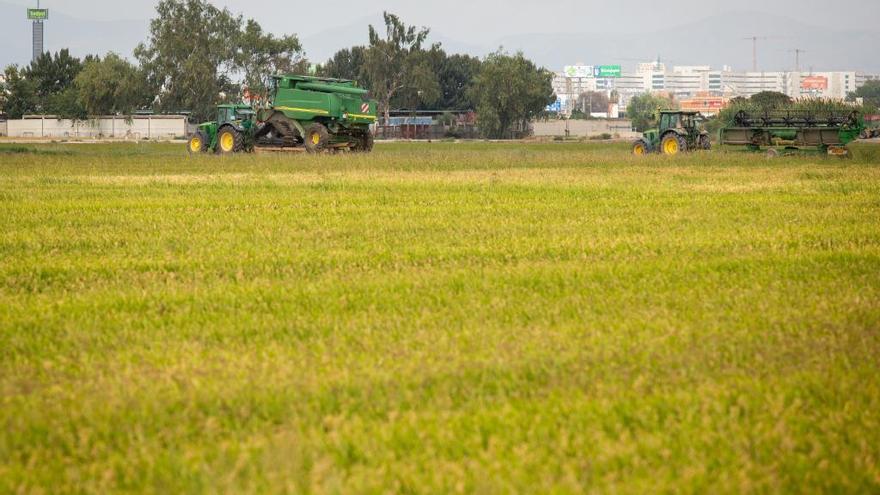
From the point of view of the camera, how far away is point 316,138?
1474 inches

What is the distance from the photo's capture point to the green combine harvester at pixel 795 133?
38344 mm

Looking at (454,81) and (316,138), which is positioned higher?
(454,81)

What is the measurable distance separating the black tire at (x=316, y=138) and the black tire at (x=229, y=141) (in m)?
2.87

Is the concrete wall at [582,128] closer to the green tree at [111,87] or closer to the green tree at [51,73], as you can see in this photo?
the green tree at [111,87]

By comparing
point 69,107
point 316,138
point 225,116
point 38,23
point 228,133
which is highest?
point 38,23

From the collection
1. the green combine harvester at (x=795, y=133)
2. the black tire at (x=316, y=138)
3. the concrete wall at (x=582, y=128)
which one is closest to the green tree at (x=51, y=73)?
the concrete wall at (x=582, y=128)

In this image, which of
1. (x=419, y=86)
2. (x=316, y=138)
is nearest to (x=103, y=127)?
(x=419, y=86)

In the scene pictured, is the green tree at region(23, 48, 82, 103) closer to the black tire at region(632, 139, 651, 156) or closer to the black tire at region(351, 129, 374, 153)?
the black tire at region(351, 129, 374, 153)

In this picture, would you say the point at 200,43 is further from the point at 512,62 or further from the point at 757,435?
the point at 757,435

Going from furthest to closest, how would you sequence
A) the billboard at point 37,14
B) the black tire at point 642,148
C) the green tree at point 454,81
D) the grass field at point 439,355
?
the billboard at point 37,14
the green tree at point 454,81
the black tire at point 642,148
the grass field at point 439,355

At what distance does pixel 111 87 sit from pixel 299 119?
6985cm

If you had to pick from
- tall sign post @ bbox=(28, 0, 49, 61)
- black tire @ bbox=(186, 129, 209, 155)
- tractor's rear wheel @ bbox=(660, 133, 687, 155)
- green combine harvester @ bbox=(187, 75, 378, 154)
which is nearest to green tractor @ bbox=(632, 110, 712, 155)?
tractor's rear wheel @ bbox=(660, 133, 687, 155)

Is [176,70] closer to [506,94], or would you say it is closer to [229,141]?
[506,94]

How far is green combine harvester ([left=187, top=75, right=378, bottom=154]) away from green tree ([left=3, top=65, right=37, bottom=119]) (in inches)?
2966
